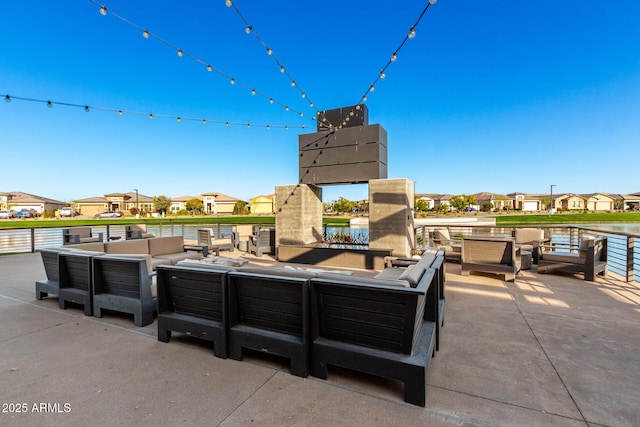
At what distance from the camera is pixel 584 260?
474 centimetres

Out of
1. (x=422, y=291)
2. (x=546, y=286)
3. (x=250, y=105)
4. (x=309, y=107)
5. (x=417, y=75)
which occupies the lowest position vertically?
(x=546, y=286)

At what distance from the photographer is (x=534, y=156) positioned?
977 inches

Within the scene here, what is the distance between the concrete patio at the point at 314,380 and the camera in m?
1.54

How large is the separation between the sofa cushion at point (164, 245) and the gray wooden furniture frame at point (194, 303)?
3.15m

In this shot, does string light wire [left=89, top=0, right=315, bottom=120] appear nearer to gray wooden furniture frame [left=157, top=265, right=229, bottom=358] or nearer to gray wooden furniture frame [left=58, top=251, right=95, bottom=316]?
gray wooden furniture frame [left=58, top=251, right=95, bottom=316]

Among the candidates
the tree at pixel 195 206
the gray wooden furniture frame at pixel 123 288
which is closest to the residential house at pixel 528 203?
the tree at pixel 195 206

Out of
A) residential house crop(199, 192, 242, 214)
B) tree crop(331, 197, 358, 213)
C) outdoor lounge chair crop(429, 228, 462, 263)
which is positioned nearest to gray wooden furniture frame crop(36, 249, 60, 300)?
outdoor lounge chair crop(429, 228, 462, 263)

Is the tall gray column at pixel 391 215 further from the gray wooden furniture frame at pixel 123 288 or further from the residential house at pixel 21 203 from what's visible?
A: the residential house at pixel 21 203

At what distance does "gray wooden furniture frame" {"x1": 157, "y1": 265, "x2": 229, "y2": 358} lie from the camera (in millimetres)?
2223

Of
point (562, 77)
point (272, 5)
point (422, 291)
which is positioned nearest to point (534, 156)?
point (562, 77)

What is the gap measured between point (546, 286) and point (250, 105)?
10.3 metres

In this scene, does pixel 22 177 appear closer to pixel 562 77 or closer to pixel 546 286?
pixel 546 286

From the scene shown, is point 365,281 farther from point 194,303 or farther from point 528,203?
point 528,203

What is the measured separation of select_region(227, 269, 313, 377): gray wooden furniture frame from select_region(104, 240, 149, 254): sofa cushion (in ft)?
11.5
